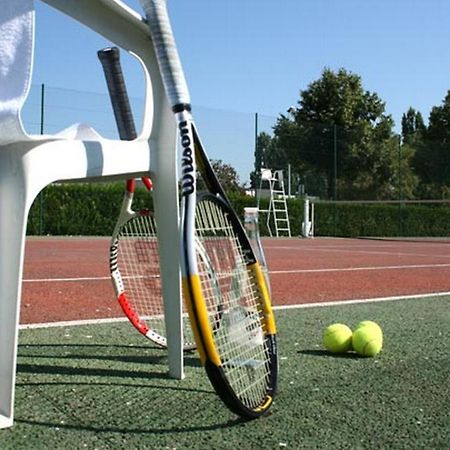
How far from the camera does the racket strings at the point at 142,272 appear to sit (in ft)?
12.0

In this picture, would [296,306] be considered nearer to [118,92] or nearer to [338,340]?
[338,340]

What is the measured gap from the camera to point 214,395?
297cm

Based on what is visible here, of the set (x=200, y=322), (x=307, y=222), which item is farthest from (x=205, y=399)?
(x=307, y=222)

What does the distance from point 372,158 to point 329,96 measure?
982 cm

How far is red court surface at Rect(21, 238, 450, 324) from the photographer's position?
5.70 m

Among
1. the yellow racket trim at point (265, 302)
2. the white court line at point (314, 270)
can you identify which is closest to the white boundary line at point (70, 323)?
the yellow racket trim at point (265, 302)

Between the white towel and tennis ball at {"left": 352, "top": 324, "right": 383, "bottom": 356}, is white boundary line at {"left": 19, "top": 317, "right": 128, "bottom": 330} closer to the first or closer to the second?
tennis ball at {"left": 352, "top": 324, "right": 383, "bottom": 356}

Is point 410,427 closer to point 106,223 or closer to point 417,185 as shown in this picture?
point 106,223

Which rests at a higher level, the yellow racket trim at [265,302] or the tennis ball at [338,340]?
the yellow racket trim at [265,302]

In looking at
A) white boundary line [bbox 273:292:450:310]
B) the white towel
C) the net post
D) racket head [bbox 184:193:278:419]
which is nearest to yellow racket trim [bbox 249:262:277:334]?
racket head [bbox 184:193:278:419]

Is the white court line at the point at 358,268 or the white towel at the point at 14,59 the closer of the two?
the white towel at the point at 14,59

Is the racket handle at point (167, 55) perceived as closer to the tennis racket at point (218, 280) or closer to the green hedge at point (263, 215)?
the tennis racket at point (218, 280)

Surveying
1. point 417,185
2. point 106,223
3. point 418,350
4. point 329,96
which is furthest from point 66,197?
point 329,96

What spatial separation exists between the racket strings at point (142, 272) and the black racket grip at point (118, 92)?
498mm
